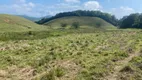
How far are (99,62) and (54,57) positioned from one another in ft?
12.2

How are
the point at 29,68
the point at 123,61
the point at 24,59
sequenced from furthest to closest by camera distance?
1. the point at 24,59
2. the point at 123,61
3. the point at 29,68

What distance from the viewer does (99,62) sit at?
13594 mm

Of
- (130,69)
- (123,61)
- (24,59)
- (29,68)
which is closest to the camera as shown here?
(130,69)

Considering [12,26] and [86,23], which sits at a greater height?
[12,26]

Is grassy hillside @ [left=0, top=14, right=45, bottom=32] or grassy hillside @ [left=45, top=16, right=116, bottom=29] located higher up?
grassy hillside @ [left=0, top=14, right=45, bottom=32]

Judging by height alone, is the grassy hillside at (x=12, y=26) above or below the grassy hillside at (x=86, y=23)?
above

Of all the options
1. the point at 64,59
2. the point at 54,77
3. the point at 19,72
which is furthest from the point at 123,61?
the point at 19,72

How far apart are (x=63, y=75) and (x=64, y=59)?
412 cm

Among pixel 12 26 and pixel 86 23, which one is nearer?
pixel 12 26

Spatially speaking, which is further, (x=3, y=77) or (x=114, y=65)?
(x=114, y=65)

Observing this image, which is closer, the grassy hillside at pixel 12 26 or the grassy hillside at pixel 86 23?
the grassy hillside at pixel 12 26

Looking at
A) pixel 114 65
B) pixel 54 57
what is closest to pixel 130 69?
pixel 114 65

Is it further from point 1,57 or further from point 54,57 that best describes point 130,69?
point 1,57

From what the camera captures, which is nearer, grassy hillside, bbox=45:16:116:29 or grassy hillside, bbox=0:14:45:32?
grassy hillside, bbox=0:14:45:32
